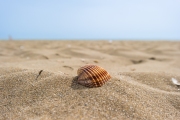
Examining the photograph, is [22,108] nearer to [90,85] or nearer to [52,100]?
[52,100]

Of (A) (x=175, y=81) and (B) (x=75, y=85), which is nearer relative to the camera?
(B) (x=75, y=85)

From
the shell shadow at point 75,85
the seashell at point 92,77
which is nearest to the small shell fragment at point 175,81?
the seashell at point 92,77

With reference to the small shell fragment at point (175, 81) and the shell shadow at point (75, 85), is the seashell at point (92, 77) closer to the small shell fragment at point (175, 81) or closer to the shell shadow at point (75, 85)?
the shell shadow at point (75, 85)

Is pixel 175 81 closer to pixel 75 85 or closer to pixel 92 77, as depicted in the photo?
pixel 92 77

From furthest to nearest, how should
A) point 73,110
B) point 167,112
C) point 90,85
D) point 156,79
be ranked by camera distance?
point 156,79
point 90,85
point 167,112
point 73,110

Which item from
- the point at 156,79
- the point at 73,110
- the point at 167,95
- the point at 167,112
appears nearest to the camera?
the point at 73,110

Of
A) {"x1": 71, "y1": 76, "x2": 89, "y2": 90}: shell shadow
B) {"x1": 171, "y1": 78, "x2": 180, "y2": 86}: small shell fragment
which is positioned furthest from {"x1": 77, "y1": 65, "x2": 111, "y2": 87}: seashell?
{"x1": 171, "y1": 78, "x2": 180, "y2": 86}: small shell fragment

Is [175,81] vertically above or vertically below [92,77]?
below

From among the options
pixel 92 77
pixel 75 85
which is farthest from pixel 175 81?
pixel 75 85

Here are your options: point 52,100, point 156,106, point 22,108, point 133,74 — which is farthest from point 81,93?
point 133,74
